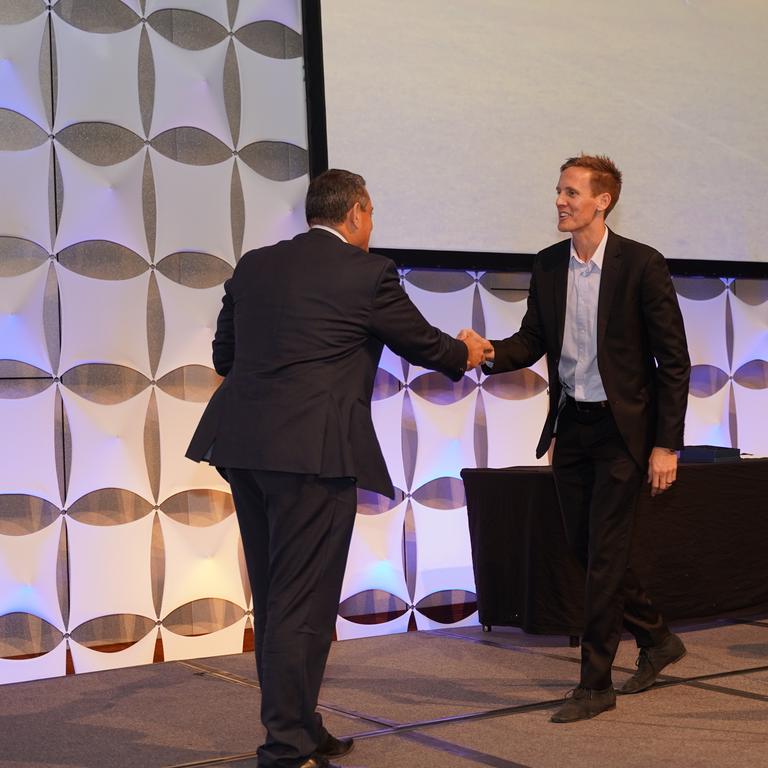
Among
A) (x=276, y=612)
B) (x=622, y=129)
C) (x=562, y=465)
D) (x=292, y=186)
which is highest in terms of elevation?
(x=622, y=129)

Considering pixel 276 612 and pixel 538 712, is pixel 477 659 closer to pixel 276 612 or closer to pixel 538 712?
pixel 538 712

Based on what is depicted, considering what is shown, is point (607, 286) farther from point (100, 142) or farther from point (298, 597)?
point (100, 142)

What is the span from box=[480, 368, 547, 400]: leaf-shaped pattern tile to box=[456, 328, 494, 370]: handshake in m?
1.51

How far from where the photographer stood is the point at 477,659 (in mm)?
3990

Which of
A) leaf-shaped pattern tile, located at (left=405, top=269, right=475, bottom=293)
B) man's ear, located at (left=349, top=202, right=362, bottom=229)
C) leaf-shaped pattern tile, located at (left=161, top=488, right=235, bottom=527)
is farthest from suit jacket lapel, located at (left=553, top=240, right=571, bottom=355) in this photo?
leaf-shaped pattern tile, located at (left=161, top=488, right=235, bottom=527)

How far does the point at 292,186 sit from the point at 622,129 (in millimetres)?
1558

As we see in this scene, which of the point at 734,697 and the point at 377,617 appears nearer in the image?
the point at 734,697

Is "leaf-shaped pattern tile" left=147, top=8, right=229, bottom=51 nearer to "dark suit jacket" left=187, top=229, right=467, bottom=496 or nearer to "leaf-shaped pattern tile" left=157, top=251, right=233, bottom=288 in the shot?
"leaf-shaped pattern tile" left=157, top=251, right=233, bottom=288

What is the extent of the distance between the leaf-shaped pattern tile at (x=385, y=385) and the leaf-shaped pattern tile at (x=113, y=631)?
129 centimetres

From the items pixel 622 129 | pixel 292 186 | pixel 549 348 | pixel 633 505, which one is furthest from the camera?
pixel 622 129

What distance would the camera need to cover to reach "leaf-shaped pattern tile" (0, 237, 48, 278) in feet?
13.3

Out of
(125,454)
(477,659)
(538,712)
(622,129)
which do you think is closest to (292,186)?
(125,454)

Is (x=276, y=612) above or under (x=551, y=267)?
under

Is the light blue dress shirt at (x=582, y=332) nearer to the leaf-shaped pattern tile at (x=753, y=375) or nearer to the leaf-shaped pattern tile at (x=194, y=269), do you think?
the leaf-shaped pattern tile at (x=194, y=269)
